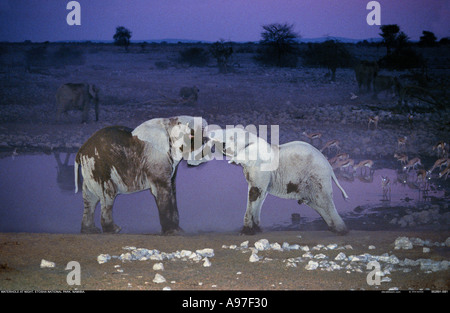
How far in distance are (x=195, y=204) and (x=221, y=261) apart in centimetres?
Result: 314

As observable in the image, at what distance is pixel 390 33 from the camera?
22.3 metres

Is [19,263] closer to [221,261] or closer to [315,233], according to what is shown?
[221,261]

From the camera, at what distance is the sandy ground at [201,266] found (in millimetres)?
4512

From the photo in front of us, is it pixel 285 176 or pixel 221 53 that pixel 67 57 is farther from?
pixel 285 176

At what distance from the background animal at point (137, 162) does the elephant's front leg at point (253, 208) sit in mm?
767

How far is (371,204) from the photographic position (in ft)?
26.3

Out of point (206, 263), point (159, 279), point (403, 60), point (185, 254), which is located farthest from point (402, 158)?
point (403, 60)

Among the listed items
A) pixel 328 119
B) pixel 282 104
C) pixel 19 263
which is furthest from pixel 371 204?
pixel 282 104

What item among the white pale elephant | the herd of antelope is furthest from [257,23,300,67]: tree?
the white pale elephant

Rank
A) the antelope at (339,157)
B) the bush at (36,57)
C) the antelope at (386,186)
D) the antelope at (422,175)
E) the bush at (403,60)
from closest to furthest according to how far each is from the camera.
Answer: the antelope at (386,186) < the antelope at (422,175) < the antelope at (339,157) < the bush at (403,60) < the bush at (36,57)

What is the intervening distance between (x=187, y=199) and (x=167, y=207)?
2.16 meters

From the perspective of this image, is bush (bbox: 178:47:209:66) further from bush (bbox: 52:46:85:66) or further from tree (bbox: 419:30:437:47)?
tree (bbox: 419:30:437:47)

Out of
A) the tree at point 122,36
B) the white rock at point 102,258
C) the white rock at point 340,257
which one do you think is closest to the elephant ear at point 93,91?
the white rock at point 102,258

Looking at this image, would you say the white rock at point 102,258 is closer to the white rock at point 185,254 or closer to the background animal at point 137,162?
the white rock at point 185,254
